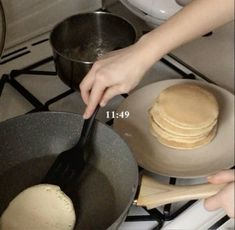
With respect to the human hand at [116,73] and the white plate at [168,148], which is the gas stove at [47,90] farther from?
the human hand at [116,73]

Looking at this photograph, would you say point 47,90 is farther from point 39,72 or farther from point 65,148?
point 65,148

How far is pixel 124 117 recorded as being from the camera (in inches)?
27.2

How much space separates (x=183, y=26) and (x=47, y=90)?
11.2 inches

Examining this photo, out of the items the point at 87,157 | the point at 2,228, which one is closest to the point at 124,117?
the point at 87,157

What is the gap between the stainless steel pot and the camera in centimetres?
75

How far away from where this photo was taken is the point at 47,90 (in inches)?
29.2

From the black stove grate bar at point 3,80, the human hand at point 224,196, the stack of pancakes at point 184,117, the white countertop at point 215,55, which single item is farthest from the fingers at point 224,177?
the black stove grate bar at point 3,80

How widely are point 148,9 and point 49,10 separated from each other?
0.63 ft

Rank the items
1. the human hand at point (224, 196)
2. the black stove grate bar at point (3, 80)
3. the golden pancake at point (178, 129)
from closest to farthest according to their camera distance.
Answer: the human hand at point (224, 196) < the golden pancake at point (178, 129) < the black stove grate bar at point (3, 80)

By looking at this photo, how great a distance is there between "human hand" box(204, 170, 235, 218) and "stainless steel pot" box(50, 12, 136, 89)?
0.99 ft

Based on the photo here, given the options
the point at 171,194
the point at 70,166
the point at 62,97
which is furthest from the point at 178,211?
the point at 62,97

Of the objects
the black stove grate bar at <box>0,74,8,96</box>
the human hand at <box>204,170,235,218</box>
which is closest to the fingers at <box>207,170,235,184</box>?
the human hand at <box>204,170,235,218</box>

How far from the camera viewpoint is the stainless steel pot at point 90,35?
75 centimetres

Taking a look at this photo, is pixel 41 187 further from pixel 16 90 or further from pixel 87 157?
pixel 16 90
